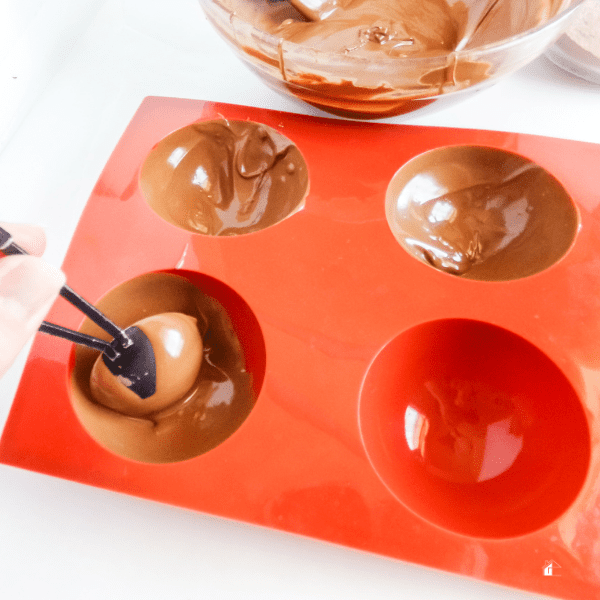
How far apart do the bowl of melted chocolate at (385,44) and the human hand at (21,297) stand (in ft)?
1.11

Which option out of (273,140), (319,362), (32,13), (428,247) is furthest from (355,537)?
(32,13)

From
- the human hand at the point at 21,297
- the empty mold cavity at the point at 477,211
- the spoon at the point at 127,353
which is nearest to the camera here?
the human hand at the point at 21,297

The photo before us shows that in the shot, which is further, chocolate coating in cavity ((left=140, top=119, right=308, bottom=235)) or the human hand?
chocolate coating in cavity ((left=140, top=119, right=308, bottom=235))

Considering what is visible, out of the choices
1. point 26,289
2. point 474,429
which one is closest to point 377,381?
point 474,429

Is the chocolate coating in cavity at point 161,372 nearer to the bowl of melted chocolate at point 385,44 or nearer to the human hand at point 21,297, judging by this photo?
the human hand at point 21,297

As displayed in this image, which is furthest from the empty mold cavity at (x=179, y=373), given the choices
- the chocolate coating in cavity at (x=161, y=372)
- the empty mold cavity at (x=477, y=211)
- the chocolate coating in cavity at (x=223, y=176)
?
the empty mold cavity at (x=477, y=211)

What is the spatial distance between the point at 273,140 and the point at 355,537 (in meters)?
0.52

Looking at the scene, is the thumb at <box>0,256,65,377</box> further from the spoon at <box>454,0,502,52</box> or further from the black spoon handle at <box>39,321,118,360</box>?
the spoon at <box>454,0,502,52</box>

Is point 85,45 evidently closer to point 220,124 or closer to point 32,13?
point 32,13

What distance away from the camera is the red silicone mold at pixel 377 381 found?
0.48m

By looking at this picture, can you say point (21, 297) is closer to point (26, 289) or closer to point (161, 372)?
point (26, 289)

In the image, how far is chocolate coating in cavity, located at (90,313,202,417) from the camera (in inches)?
21.5

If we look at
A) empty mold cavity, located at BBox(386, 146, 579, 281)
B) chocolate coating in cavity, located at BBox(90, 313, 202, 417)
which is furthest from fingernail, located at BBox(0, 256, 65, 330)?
empty mold cavity, located at BBox(386, 146, 579, 281)

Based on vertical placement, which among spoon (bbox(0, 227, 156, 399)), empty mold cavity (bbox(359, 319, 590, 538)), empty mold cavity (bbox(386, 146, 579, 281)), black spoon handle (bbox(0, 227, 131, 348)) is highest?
black spoon handle (bbox(0, 227, 131, 348))
